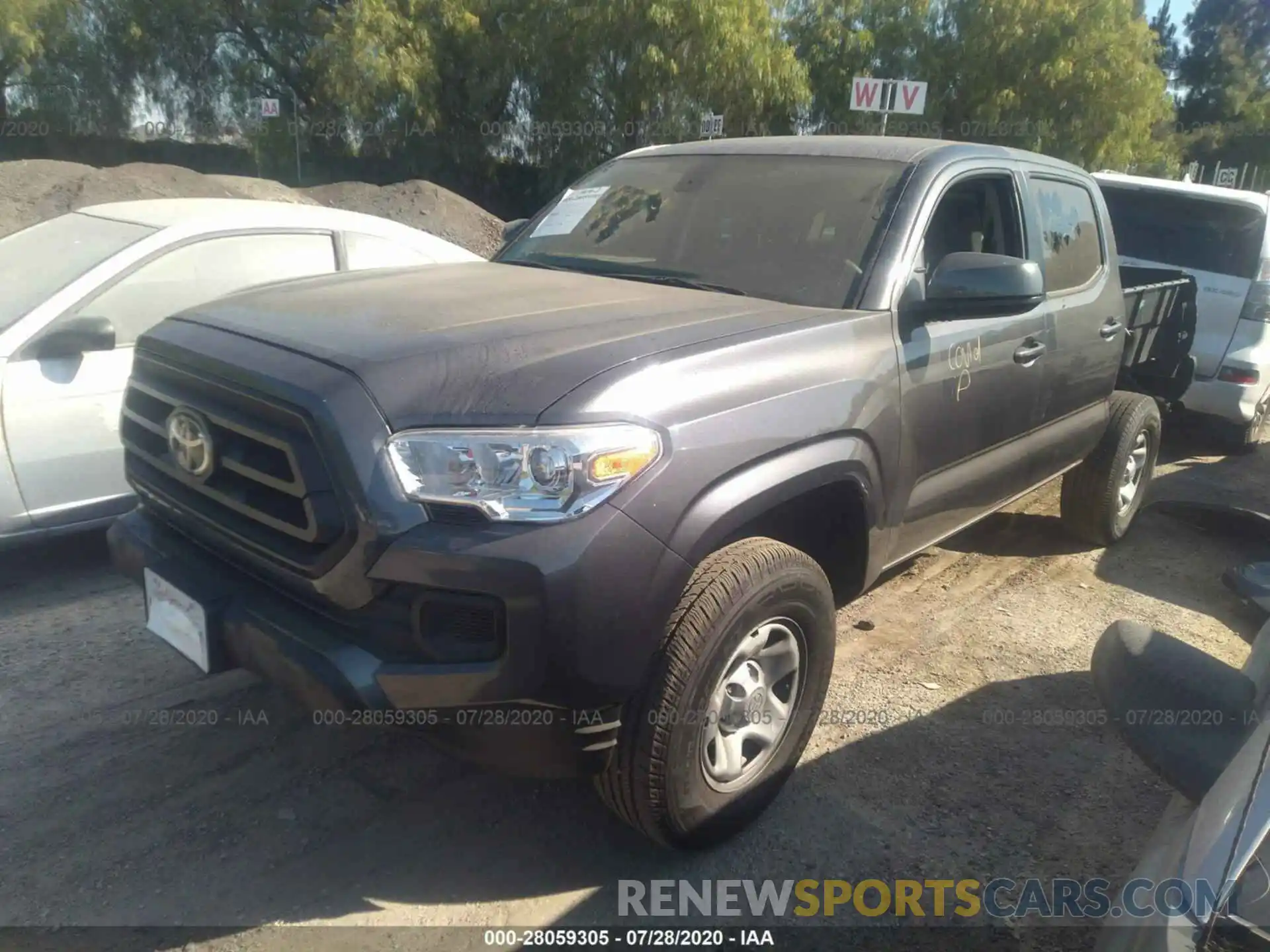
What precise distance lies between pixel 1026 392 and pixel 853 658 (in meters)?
1.25

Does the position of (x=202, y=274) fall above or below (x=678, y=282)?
below

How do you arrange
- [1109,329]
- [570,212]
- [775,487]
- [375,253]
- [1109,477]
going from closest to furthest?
[775,487], [570,212], [1109,329], [1109,477], [375,253]

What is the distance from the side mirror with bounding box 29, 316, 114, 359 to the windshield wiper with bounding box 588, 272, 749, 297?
2.19 metres

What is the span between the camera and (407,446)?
2217mm

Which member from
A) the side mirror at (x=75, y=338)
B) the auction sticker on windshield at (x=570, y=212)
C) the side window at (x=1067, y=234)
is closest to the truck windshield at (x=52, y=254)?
the side mirror at (x=75, y=338)

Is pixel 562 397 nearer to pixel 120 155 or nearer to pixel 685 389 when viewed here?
pixel 685 389

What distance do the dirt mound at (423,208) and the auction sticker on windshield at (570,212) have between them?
9277 mm

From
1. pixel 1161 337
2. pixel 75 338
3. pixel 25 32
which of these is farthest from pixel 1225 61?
pixel 75 338

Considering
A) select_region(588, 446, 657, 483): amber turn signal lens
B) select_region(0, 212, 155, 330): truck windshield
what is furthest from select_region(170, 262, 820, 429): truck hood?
select_region(0, 212, 155, 330): truck windshield

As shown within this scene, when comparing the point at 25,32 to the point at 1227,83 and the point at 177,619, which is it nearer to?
the point at 177,619

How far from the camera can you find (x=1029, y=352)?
3.86 meters

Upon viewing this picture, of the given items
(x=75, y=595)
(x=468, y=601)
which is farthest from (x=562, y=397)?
(x=75, y=595)

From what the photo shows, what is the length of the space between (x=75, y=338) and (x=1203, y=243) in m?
7.16

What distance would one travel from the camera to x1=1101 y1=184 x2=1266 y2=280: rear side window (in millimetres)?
6922
